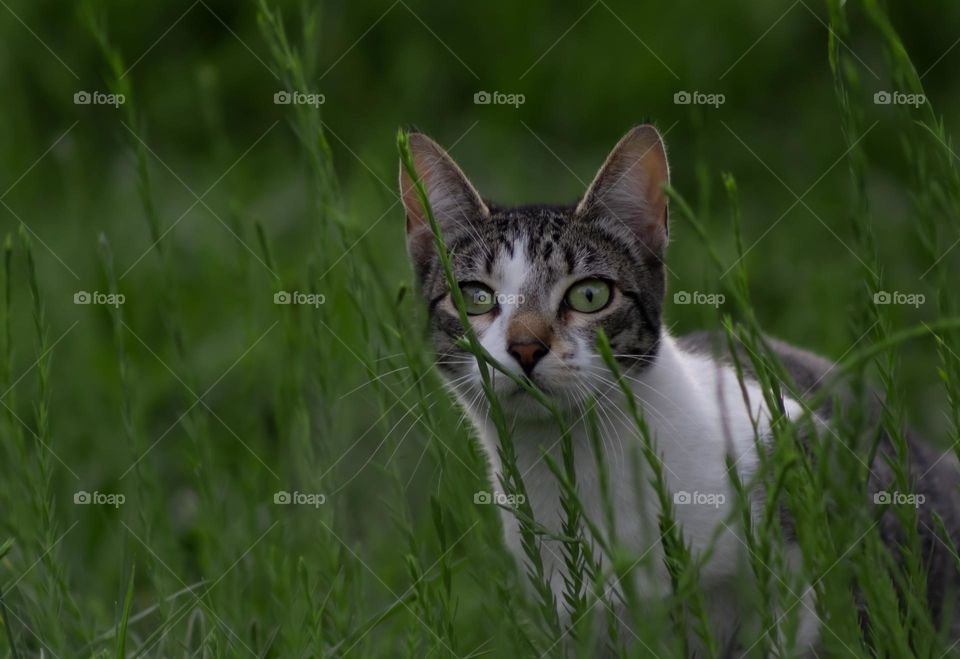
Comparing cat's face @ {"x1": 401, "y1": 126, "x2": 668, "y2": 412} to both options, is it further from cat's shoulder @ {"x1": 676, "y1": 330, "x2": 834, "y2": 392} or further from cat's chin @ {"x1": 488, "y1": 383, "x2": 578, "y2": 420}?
cat's shoulder @ {"x1": 676, "y1": 330, "x2": 834, "y2": 392}

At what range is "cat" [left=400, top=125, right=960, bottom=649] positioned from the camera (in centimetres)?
207

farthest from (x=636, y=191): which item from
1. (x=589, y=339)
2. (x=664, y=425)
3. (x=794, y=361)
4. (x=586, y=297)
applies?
(x=794, y=361)

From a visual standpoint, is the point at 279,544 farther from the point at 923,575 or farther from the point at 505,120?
the point at 505,120

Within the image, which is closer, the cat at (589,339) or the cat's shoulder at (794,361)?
the cat at (589,339)

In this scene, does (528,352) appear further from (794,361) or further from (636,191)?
(794,361)

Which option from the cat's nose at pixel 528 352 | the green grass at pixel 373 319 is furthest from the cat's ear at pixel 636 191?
the cat's nose at pixel 528 352

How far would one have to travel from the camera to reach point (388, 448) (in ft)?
5.41

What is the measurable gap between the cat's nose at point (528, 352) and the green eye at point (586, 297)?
7.9 inches

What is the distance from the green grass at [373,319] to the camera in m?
1.32

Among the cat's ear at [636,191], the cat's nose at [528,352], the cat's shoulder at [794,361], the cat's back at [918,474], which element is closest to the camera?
the cat's nose at [528,352]

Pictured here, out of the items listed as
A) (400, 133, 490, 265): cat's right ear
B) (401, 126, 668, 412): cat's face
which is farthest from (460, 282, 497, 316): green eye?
(400, 133, 490, 265): cat's right ear

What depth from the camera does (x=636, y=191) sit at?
7.48 ft

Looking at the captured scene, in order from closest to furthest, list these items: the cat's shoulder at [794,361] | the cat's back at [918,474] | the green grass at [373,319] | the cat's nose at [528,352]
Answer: the green grass at [373,319] → the cat's nose at [528,352] → the cat's back at [918,474] → the cat's shoulder at [794,361]

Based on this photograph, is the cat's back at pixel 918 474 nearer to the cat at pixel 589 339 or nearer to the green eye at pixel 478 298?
the cat at pixel 589 339
